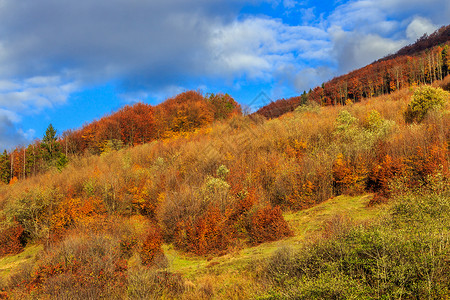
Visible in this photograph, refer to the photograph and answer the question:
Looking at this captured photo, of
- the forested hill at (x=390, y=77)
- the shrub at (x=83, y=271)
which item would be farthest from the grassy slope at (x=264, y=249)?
the forested hill at (x=390, y=77)

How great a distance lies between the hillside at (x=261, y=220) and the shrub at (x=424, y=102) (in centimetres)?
11

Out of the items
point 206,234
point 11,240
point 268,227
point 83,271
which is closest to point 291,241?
point 268,227

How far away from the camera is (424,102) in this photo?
23.2 meters

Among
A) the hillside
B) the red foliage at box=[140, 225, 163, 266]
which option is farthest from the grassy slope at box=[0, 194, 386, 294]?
the red foliage at box=[140, 225, 163, 266]

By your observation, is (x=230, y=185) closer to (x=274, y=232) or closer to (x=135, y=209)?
(x=274, y=232)

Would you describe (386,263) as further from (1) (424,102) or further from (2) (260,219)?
(1) (424,102)

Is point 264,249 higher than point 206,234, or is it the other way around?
point 206,234

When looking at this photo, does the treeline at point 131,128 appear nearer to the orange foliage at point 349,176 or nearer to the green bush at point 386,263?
the orange foliage at point 349,176

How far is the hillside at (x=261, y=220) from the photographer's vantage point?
685 cm

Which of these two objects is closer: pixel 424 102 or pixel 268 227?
pixel 268 227

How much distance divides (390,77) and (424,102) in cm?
4903

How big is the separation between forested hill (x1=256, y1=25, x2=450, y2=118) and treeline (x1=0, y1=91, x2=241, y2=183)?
66.7 feet

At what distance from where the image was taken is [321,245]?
841cm

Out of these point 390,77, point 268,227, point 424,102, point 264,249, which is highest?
point 390,77
